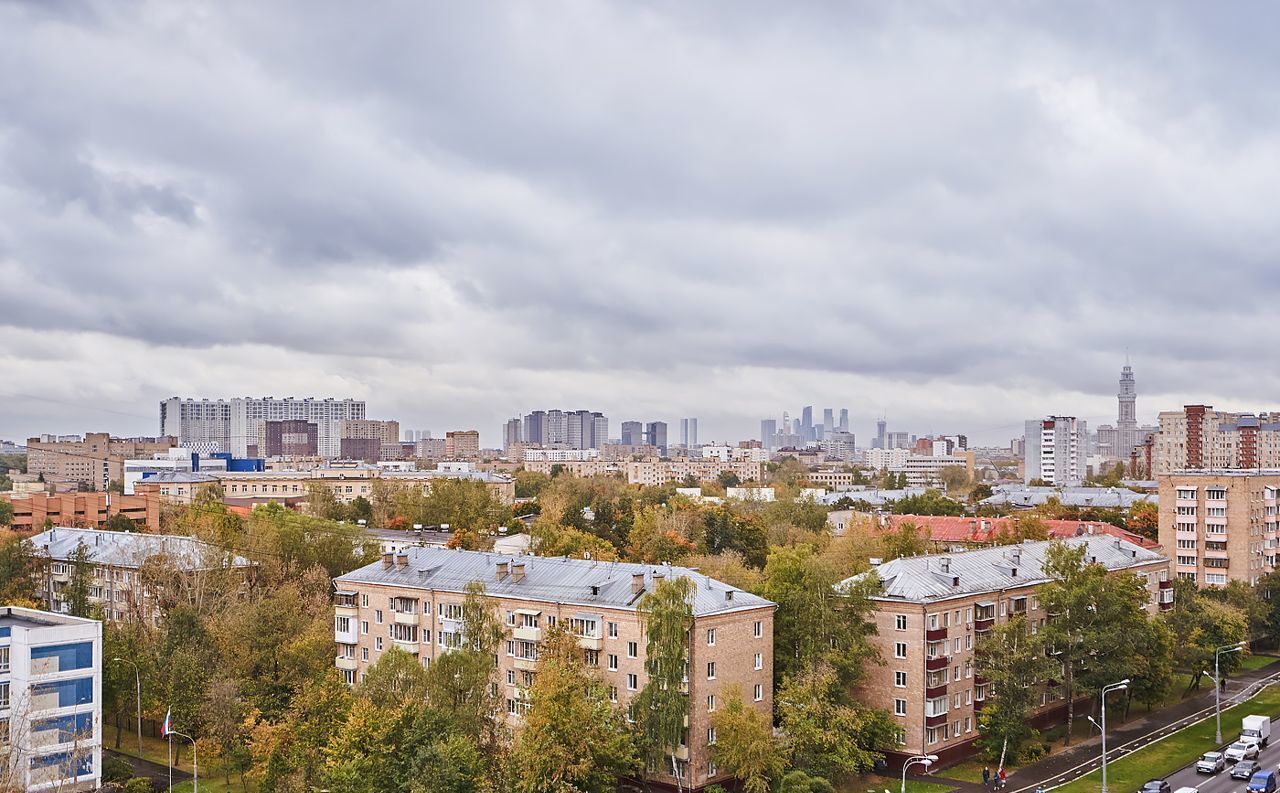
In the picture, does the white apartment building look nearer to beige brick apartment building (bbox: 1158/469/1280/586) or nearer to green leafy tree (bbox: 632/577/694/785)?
green leafy tree (bbox: 632/577/694/785)

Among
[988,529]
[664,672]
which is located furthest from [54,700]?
[988,529]

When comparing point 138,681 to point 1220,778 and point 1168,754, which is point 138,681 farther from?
point 1220,778

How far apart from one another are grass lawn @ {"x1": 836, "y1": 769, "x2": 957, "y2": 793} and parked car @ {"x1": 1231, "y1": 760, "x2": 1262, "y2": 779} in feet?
45.3

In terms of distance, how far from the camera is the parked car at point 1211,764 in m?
55.3

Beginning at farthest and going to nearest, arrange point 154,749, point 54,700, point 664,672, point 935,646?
point 154,749, point 935,646, point 54,700, point 664,672

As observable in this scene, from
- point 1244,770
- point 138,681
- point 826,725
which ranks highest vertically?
point 826,725

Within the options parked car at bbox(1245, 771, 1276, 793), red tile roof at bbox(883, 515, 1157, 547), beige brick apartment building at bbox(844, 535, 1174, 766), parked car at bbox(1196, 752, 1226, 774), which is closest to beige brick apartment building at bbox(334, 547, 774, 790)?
beige brick apartment building at bbox(844, 535, 1174, 766)

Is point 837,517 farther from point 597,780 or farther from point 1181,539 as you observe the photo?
point 597,780

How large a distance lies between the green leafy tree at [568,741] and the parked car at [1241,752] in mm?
30545

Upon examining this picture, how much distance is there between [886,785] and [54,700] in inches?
1640

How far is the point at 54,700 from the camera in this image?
5588 cm

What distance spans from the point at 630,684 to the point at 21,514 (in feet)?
299

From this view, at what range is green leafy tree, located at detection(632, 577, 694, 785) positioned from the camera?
A: 5119 centimetres

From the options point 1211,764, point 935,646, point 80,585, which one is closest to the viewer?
point 1211,764
